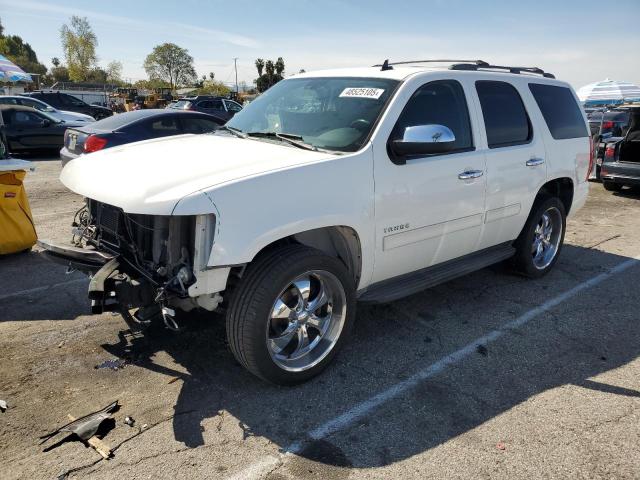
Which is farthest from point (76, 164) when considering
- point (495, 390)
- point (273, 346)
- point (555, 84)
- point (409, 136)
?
point (555, 84)

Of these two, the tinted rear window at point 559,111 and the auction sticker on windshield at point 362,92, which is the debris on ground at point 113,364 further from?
the tinted rear window at point 559,111

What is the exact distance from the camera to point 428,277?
13.3 ft

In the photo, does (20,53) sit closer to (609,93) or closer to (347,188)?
(609,93)

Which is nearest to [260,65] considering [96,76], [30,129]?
[96,76]

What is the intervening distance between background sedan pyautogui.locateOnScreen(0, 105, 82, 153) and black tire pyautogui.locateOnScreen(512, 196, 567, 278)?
45.0ft

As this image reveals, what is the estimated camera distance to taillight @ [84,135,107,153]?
8.55 metres

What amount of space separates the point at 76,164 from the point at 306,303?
1904 millimetres

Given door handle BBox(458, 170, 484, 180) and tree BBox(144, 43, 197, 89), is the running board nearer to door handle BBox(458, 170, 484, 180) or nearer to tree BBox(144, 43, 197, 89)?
door handle BBox(458, 170, 484, 180)

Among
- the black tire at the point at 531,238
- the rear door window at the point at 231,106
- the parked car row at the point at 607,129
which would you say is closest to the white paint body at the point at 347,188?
the black tire at the point at 531,238

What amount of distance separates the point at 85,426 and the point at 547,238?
4851 mm

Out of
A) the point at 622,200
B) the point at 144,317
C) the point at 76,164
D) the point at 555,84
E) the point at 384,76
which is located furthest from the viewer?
the point at 622,200

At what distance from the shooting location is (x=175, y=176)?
2895mm

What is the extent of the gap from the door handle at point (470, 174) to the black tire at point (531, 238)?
1.29m

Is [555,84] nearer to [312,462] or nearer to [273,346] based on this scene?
[273,346]
